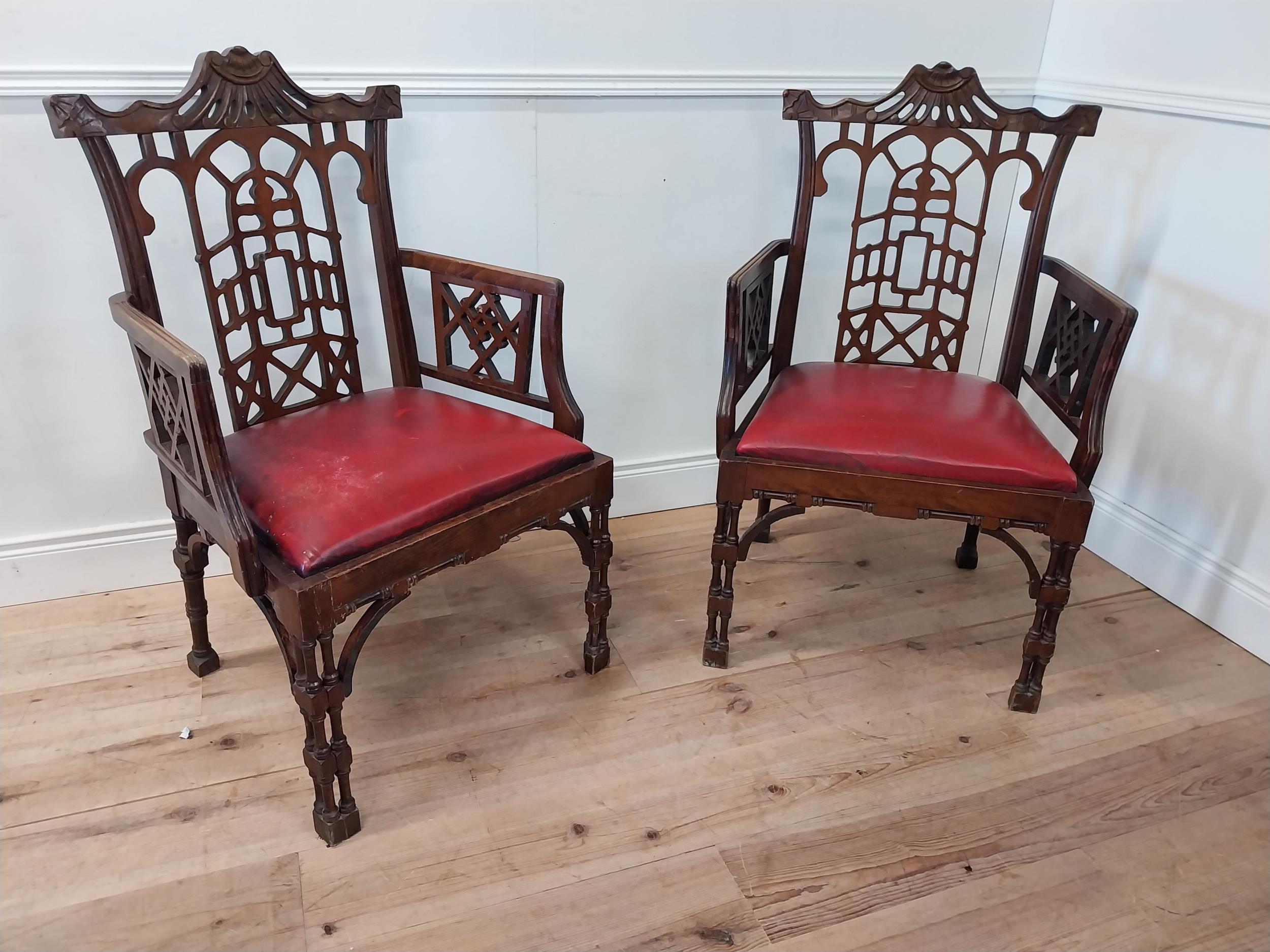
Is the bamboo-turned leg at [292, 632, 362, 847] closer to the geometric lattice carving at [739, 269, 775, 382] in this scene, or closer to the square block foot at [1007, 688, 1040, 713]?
the geometric lattice carving at [739, 269, 775, 382]

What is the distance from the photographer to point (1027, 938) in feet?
4.49

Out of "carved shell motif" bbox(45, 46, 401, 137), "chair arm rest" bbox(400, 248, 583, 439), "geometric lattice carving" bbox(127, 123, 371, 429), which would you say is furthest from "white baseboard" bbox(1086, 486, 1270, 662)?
"carved shell motif" bbox(45, 46, 401, 137)

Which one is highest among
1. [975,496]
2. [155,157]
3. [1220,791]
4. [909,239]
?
[155,157]

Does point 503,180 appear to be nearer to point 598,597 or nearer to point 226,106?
point 226,106

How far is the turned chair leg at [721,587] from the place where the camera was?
178 cm

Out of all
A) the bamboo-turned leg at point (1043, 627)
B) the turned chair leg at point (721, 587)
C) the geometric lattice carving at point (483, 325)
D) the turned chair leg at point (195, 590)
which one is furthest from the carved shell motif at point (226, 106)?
the bamboo-turned leg at point (1043, 627)

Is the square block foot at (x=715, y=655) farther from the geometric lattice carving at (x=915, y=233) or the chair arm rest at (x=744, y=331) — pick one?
the geometric lattice carving at (x=915, y=233)

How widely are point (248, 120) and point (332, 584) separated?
0.82m

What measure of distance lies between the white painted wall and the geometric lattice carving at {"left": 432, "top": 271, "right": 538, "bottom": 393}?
293 millimetres

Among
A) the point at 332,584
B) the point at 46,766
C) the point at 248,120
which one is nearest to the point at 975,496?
the point at 332,584

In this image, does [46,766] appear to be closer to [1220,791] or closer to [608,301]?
[608,301]

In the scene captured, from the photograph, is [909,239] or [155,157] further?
[909,239]

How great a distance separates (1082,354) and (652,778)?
3.63 ft

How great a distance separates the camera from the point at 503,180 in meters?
2.04
